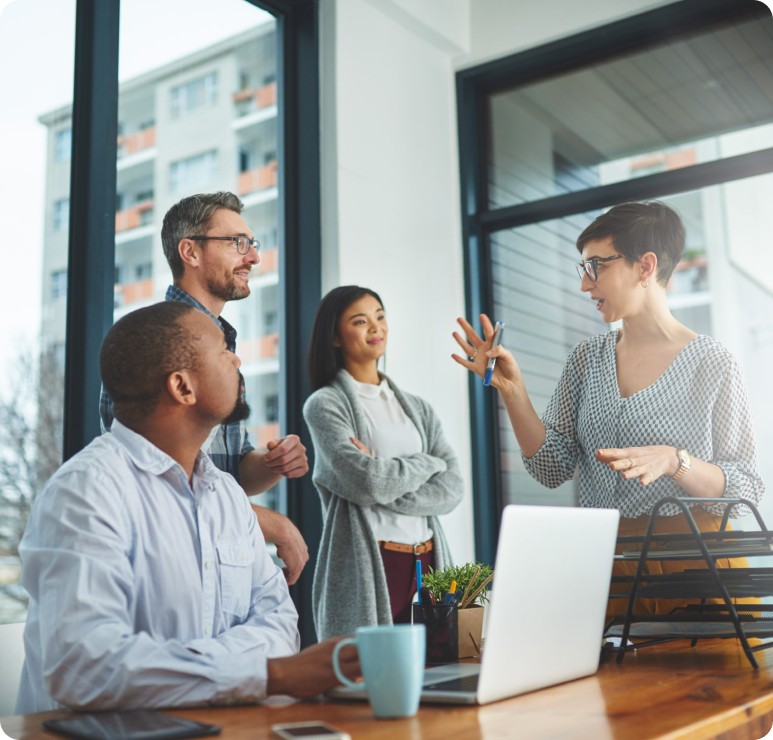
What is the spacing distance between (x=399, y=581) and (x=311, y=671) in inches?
64.3

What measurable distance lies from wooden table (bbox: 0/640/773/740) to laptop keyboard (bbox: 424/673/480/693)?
4 centimetres

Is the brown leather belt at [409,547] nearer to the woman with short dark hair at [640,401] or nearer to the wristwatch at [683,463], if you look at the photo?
the woman with short dark hair at [640,401]

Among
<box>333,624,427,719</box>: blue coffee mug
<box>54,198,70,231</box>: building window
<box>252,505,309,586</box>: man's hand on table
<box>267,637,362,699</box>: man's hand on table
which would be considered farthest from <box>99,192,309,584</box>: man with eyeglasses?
<box>333,624,427,719</box>: blue coffee mug

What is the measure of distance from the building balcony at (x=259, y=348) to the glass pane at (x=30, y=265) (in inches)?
30.8

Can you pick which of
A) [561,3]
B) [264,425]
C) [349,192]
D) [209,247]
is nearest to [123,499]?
[209,247]

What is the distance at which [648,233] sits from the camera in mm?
1900

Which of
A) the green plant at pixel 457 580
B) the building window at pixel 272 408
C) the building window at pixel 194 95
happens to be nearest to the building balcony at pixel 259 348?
the building window at pixel 272 408

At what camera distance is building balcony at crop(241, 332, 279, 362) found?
3.10 metres

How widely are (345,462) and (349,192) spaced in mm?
1276

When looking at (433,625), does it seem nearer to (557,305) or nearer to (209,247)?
(209,247)

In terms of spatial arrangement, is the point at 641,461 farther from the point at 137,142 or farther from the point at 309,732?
the point at 137,142

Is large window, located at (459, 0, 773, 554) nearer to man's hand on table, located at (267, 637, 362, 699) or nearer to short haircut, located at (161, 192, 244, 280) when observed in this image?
short haircut, located at (161, 192, 244, 280)

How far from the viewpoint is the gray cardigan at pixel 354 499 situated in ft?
8.14

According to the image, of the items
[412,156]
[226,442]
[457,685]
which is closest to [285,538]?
[226,442]
